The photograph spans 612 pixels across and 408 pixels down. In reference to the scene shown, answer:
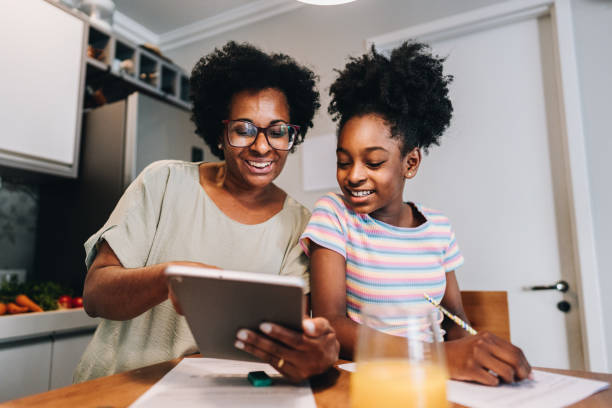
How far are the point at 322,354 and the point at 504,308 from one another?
30.6 inches

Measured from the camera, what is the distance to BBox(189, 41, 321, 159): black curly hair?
3.70 feet

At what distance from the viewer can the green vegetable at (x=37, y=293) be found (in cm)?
167

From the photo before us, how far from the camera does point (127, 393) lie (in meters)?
0.55

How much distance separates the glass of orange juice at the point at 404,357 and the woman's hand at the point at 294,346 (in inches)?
6.6

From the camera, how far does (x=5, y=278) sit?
2041 millimetres

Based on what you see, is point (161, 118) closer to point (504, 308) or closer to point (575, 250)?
point (504, 308)

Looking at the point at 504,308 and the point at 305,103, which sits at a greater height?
the point at 305,103

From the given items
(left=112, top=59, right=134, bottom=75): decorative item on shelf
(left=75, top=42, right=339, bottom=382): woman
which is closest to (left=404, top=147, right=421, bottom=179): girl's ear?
(left=75, top=42, right=339, bottom=382): woman

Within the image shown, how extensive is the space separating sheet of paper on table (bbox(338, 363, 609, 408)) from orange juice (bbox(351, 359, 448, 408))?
0.14 m

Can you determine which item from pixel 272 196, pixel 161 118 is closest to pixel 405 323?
pixel 272 196

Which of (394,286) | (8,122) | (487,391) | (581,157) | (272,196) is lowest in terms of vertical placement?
(487,391)

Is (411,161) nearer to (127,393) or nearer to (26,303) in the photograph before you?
(127,393)

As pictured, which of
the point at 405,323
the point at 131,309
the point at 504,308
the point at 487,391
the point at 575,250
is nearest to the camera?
the point at 405,323

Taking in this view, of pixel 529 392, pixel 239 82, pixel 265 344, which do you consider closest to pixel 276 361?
pixel 265 344
